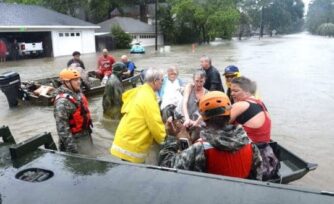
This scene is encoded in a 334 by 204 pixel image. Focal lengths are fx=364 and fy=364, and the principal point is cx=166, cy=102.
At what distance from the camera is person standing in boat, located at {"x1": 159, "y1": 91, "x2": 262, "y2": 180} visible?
8.55ft

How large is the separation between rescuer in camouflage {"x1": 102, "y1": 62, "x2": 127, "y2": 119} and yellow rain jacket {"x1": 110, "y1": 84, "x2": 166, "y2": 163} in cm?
447

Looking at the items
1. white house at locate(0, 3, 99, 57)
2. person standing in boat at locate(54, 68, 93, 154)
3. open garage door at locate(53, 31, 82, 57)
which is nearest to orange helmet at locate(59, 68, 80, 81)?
person standing in boat at locate(54, 68, 93, 154)

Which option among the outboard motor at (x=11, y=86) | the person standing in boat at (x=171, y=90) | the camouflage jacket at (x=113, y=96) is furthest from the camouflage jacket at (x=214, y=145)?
the outboard motor at (x=11, y=86)

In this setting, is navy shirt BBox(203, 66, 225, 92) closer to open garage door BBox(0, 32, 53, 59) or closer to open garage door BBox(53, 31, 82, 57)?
open garage door BBox(0, 32, 53, 59)

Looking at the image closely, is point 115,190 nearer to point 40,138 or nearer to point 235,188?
point 235,188

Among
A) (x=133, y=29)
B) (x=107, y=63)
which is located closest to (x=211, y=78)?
(x=107, y=63)

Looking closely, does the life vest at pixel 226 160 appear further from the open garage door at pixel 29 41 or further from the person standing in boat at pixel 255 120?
the open garage door at pixel 29 41

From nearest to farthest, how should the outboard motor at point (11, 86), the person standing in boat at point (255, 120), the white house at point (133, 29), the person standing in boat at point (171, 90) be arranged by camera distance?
the person standing in boat at point (255, 120), the person standing in boat at point (171, 90), the outboard motor at point (11, 86), the white house at point (133, 29)

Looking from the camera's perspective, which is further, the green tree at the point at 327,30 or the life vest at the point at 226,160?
the green tree at the point at 327,30

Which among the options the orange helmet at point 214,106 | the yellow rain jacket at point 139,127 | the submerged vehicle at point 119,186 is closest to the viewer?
the submerged vehicle at point 119,186

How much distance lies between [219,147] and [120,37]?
42.7 meters

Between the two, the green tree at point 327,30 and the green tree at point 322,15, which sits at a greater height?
the green tree at point 322,15

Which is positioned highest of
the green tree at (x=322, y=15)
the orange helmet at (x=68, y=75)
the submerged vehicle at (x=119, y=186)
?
the green tree at (x=322, y=15)

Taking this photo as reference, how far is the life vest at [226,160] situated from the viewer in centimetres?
268
